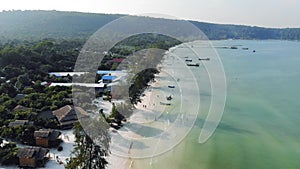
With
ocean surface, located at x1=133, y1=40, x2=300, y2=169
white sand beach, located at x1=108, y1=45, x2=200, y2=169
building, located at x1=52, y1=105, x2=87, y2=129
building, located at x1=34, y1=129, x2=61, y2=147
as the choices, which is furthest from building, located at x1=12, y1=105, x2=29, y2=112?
ocean surface, located at x1=133, y1=40, x2=300, y2=169

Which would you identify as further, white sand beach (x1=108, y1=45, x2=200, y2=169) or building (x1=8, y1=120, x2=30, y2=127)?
building (x1=8, y1=120, x2=30, y2=127)

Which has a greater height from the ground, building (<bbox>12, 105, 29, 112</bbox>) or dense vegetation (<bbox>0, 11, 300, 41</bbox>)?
dense vegetation (<bbox>0, 11, 300, 41</bbox>)

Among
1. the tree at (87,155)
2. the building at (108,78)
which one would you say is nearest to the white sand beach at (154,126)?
the tree at (87,155)

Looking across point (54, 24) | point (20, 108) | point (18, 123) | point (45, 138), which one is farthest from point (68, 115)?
point (54, 24)

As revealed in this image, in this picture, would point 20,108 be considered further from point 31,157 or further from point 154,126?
point 154,126

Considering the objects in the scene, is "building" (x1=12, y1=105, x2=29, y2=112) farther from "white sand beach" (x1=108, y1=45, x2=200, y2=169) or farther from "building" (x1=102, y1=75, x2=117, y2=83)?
"building" (x1=102, y1=75, x2=117, y2=83)

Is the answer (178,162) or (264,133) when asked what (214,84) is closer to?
(264,133)
